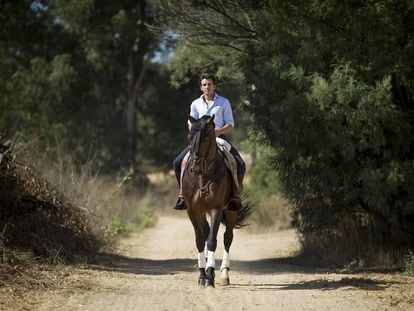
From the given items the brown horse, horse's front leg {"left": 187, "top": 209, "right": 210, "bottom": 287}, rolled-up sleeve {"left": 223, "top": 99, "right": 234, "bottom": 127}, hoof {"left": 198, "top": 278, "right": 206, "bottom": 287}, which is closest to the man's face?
rolled-up sleeve {"left": 223, "top": 99, "right": 234, "bottom": 127}

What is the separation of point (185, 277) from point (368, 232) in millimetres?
5057

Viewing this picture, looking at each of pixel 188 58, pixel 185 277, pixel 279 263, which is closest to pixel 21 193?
pixel 185 277

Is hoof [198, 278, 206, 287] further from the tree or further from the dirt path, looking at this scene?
the tree

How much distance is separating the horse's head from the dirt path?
1847mm

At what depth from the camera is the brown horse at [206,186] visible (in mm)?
9203

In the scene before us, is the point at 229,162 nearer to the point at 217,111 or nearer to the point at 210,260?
the point at 217,111

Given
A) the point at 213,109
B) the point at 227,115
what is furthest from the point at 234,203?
the point at 213,109

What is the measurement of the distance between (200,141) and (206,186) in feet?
2.75

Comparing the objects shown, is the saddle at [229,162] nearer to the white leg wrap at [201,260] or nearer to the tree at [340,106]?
the white leg wrap at [201,260]

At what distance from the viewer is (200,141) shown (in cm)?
916

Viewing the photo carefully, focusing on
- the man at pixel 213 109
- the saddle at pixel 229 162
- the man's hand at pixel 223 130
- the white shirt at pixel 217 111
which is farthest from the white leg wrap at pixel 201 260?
the white shirt at pixel 217 111

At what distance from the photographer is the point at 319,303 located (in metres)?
8.18

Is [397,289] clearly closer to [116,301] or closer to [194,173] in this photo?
[194,173]

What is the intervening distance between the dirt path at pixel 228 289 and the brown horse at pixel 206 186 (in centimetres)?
49
